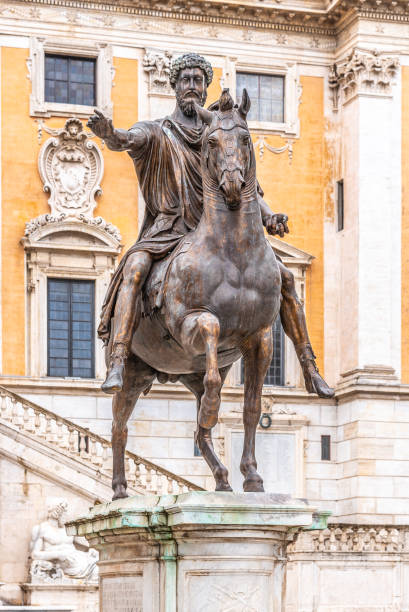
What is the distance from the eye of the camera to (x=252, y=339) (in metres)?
10.5

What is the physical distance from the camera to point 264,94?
34.3 meters

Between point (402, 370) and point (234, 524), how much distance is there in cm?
2417

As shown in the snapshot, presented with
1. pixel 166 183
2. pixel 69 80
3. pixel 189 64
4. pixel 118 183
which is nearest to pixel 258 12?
pixel 69 80

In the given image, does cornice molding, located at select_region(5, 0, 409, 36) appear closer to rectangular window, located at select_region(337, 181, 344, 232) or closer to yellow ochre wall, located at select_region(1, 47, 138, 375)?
yellow ochre wall, located at select_region(1, 47, 138, 375)

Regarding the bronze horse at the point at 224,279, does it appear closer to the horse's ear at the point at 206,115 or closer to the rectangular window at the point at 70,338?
the horse's ear at the point at 206,115

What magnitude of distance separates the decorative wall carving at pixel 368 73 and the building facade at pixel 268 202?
0.13 ft

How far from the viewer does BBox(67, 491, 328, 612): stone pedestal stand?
9773mm

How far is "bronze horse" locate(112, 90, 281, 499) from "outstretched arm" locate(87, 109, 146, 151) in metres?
0.84

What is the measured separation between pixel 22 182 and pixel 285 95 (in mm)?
6382

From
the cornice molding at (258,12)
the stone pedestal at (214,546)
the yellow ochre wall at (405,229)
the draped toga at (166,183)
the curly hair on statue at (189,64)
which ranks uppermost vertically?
the cornice molding at (258,12)

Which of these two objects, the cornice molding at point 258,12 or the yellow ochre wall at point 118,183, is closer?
the yellow ochre wall at point 118,183

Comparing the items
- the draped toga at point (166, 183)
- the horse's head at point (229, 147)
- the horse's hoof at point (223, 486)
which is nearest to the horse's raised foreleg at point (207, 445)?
the horse's hoof at point (223, 486)

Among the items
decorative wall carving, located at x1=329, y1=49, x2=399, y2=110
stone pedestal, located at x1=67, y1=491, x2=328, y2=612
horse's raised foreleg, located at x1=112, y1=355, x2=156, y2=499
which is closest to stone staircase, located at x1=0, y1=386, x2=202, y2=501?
decorative wall carving, located at x1=329, y1=49, x2=399, y2=110

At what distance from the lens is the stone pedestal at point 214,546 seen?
32.1 ft
